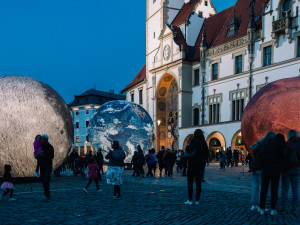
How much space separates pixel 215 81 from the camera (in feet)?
120

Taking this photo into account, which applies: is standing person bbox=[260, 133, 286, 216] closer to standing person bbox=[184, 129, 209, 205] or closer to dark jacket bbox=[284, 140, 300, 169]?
dark jacket bbox=[284, 140, 300, 169]

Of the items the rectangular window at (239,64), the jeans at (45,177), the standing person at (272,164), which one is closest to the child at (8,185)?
the jeans at (45,177)

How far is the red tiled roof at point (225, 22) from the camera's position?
115 ft

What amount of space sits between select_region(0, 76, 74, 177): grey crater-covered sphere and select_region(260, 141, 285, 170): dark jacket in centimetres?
862

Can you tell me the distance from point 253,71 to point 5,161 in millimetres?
25211

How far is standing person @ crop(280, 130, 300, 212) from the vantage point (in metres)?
7.01

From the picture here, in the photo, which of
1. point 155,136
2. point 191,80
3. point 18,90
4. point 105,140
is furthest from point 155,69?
point 18,90

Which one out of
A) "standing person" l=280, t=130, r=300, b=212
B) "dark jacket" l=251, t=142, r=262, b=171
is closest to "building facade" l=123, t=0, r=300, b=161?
"standing person" l=280, t=130, r=300, b=212

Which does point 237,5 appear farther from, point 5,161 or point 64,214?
point 64,214

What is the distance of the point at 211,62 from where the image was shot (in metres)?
Result: 37.4

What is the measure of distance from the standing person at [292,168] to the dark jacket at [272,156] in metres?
0.44

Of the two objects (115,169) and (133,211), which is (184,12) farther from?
(133,211)

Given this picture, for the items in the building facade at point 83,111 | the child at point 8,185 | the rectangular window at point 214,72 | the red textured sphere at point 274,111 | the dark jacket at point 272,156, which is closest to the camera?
the dark jacket at point 272,156

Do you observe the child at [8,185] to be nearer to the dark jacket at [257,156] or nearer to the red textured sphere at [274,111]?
the dark jacket at [257,156]
